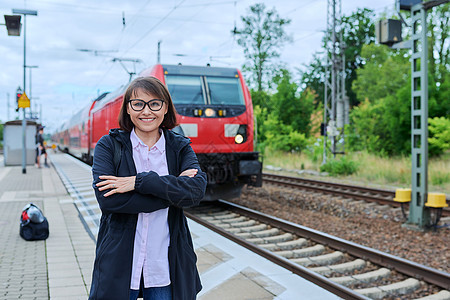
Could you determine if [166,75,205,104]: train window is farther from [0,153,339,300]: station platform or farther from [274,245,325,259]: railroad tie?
[274,245,325,259]: railroad tie

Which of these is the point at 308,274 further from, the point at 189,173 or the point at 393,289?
the point at 189,173

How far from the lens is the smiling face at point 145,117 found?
2.30 m

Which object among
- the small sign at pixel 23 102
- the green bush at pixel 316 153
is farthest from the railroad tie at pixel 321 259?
the green bush at pixel 316 153

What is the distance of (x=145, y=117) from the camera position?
231 cm

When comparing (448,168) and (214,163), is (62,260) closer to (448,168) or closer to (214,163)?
(214,163)

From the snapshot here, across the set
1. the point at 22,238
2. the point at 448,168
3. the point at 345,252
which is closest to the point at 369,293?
the point at 345,252

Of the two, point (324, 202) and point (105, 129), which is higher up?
point (105, 129)

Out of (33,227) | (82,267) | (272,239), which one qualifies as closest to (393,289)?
(272,239)

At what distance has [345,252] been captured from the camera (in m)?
6.59

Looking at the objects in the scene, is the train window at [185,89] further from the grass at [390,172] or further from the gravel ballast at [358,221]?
the grass at [390,172]

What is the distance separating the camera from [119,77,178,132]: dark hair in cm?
233

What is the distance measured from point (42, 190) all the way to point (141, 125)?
11.0 m

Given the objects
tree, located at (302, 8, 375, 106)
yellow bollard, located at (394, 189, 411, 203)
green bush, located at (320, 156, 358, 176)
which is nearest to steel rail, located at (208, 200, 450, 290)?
yellow bollard, located at (394, 189, 411, 203)

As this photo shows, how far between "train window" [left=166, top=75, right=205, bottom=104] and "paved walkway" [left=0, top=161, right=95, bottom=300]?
306 cm
